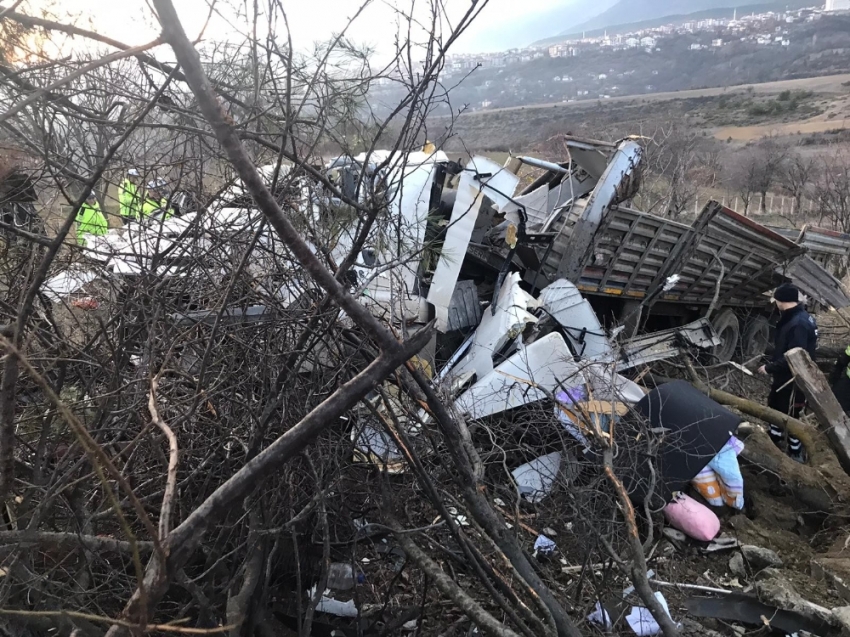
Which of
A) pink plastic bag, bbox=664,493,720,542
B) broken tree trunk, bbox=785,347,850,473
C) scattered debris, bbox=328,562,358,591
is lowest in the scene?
pink plastic bag, bbox=664,493,720,542

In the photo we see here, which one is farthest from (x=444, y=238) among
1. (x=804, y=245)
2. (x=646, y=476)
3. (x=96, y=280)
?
(x=804, y=245)

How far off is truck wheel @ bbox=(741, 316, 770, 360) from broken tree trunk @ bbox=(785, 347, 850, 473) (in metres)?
3.50

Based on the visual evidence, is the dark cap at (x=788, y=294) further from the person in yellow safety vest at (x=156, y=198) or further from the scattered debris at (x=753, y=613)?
the person in yellow safety vest at (x=156, y=198)

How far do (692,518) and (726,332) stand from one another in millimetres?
4542

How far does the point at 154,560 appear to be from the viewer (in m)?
0.86

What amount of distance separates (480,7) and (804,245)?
677 centimetres

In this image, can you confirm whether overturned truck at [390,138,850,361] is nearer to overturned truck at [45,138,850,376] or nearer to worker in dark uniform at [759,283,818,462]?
overturned truck at [45,138,850,376]

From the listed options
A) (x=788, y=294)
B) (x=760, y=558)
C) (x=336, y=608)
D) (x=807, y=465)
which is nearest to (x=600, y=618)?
(x=336, y=608)

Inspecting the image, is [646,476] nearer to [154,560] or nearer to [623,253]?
[623,253]

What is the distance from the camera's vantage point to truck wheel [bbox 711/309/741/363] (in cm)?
714

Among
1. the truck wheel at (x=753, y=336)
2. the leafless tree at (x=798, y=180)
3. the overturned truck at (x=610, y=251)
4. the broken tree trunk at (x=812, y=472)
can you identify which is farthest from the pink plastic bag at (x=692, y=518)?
the leafless tree at (x=798, y=180)

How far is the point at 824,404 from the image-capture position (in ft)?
13.6

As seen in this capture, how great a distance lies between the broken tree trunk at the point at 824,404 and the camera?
159 inches

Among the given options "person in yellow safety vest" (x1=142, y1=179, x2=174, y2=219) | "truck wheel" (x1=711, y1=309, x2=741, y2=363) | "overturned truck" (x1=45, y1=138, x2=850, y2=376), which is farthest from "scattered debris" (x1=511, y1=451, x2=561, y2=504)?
"truck wheel" (x1=711, y1=309, x2=741, y2=363)
